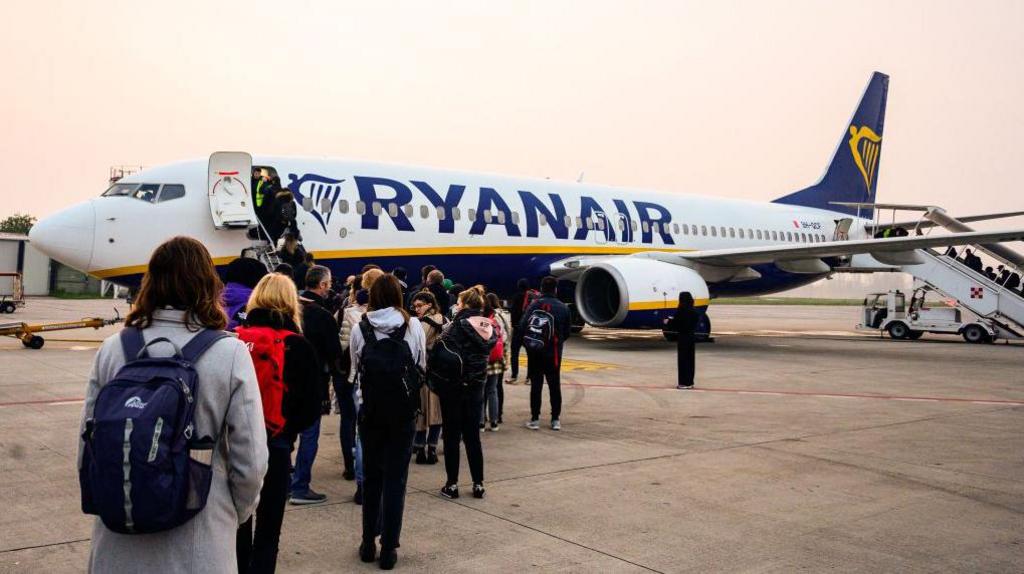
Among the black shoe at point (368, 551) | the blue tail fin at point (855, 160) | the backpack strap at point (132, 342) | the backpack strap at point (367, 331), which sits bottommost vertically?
the black shoe at point (368, 551)

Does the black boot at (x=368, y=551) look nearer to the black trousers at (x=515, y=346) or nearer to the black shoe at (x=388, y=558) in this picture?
the black shoe at (x=388, y=558)

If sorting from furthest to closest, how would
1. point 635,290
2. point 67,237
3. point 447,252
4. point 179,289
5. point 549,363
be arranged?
point 635,290
point 447,252
point 67,237
point 549,363
point 179,289

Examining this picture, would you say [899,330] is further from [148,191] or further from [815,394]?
[148,191]

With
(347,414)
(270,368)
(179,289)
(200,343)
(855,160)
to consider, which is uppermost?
(855,160)

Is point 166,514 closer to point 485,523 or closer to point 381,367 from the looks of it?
point 381,367

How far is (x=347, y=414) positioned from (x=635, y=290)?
1065 centimetres

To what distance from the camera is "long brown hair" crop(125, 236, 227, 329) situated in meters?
2.48

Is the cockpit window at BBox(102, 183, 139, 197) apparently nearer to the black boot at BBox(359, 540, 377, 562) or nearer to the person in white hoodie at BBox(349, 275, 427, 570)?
the person in white hoodie at BBox(349, 275, 427, 570)

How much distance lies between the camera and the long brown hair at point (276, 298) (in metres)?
3.82

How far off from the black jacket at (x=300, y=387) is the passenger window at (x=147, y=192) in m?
10.4

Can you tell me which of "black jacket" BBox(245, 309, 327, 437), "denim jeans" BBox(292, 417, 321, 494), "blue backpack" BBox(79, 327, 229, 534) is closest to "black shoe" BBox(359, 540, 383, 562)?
"black jacket" BBox(245, 309, 327, 437)

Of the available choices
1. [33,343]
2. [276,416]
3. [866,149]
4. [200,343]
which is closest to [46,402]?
[276,416]

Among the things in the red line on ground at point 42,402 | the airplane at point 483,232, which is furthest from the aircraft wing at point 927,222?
the red line on ground at point 42,402

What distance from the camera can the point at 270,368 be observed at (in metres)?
3.57
